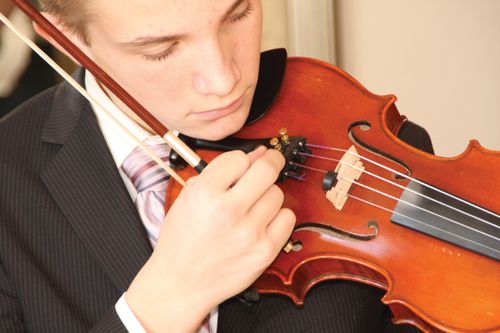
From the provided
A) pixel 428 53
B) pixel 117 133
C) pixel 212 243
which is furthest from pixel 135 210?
pixel 428 53

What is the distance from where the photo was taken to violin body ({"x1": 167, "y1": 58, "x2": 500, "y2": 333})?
850 millimetres

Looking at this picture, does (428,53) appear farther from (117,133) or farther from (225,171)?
(225,171)

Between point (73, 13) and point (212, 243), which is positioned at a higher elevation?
point (73, 13)

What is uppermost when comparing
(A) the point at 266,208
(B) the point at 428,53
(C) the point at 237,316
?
(A) the point at 266,208

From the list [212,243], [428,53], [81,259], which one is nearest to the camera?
[212,243]

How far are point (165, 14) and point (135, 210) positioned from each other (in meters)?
0.35

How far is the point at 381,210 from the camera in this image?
3.10 ft

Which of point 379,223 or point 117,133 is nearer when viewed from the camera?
point 379,223

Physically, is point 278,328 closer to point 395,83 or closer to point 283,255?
point 283,255

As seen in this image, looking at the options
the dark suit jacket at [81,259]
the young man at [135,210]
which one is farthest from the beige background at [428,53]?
the dark suit jacket at [81,259]

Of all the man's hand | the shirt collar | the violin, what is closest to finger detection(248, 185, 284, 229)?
the man's hand

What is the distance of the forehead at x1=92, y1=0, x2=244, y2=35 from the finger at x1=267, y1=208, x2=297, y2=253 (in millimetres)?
274

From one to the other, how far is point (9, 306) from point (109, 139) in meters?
0.32

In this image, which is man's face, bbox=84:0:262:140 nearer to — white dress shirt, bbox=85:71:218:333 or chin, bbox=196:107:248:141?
chin, bbox=196:107:248:141
